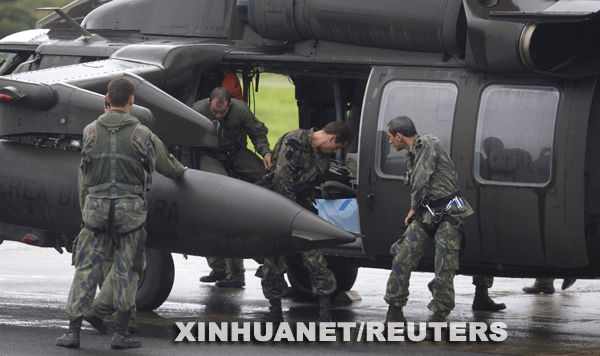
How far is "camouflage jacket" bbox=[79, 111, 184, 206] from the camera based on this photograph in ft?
26.9

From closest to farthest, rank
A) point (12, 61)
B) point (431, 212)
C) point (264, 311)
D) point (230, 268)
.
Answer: point (431, 212) < point (264, 311) < point (12, 61) < point (230, 268)

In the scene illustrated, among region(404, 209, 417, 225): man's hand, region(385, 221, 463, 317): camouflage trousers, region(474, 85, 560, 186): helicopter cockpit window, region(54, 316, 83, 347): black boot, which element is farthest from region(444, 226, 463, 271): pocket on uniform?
region(54, 316, 83, 347): black boot

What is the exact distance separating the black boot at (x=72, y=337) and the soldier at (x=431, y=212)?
108 inches

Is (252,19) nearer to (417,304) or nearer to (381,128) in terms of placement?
(381,128)

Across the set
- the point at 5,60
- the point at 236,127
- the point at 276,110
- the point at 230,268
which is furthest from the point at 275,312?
the point at 276,110

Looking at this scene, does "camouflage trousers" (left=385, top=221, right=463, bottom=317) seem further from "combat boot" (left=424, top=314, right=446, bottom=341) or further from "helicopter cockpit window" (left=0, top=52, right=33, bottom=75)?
"helicopter cockpit window" (left=0, top=52, right=33, bottom=75)

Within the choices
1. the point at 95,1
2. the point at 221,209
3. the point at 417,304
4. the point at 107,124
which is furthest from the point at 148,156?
the point at 95,1

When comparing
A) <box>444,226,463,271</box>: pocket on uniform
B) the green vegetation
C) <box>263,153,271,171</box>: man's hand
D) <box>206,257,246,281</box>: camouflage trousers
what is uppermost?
the green vegetation

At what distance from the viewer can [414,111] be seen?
31.4ft

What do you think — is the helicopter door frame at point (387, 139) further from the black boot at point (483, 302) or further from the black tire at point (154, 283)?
the black tire at point (154, 283)

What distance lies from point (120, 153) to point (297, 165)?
202 cm

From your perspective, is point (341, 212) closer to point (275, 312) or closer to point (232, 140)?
point (275, 312)

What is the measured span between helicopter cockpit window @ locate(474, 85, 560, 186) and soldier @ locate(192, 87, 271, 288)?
2.43 meters

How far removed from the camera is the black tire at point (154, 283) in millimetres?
10469
